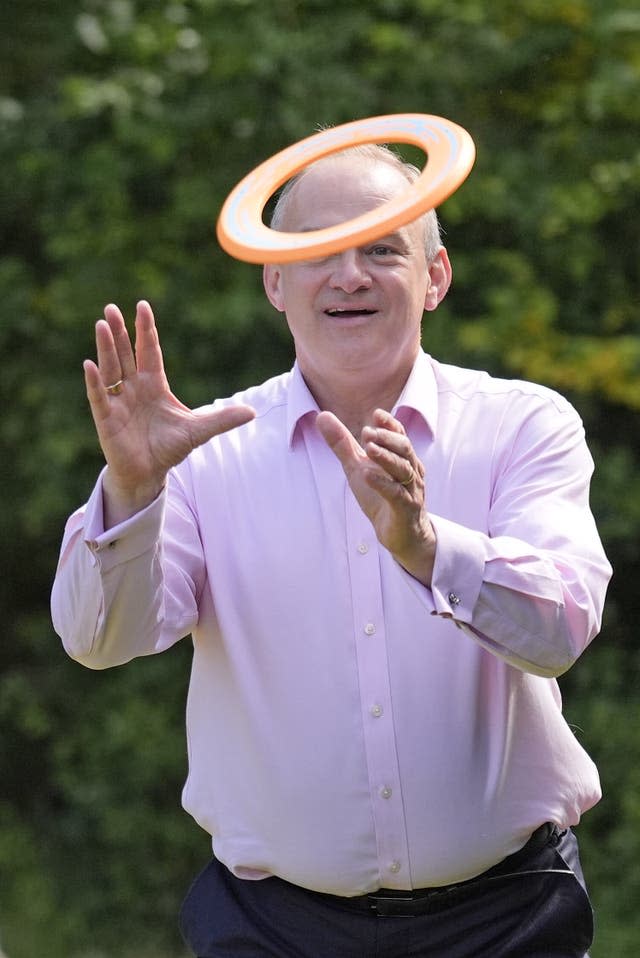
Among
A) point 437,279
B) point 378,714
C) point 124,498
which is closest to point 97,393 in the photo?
point 124,498

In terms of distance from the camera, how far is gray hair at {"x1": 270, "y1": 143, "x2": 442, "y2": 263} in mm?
2859

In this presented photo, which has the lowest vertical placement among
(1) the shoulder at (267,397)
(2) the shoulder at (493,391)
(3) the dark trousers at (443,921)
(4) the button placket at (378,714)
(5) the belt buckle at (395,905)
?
(3) the dark trousers at (443,921)

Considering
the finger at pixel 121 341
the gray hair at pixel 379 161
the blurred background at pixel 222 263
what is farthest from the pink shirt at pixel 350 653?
the blurred background at pixel 222 263

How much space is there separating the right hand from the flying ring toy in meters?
0.28

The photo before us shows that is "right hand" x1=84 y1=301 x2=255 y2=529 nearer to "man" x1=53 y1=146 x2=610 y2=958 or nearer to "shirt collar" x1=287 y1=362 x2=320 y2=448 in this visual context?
"man" x1=53 y1=146 x2=610 y2=958

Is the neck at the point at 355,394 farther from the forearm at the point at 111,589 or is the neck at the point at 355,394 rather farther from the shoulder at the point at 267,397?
the forearm at the point at 111,589

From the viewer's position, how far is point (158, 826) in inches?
255

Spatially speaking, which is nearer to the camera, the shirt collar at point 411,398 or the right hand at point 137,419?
the right hand at point 137,419

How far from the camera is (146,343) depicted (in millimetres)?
2432

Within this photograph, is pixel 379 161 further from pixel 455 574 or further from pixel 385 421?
pixel 455 574

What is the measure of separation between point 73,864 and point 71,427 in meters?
2.10

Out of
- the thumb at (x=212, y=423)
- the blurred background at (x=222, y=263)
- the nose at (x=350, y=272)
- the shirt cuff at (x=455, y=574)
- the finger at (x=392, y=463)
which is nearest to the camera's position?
the finger at (x=392, y=463)

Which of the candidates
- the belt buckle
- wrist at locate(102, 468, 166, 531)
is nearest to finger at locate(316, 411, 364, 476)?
wrist at locate(102, 468, 166, 531)

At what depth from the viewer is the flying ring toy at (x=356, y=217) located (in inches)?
98.2
